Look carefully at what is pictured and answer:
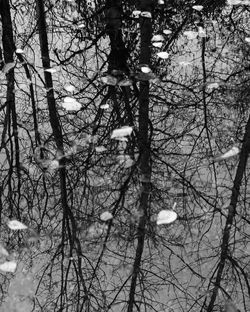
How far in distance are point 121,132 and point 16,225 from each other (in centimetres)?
79

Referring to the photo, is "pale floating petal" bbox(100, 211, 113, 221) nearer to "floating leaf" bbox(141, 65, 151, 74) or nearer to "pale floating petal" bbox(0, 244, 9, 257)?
"pale floating petal" bbox(0, 244, 9, 257)

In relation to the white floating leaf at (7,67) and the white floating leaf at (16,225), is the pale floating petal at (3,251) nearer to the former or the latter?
the white floating leaf at (16,225)

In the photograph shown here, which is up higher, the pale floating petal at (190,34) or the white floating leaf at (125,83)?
the pale floating petal at (190,34)

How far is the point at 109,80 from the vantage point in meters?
2.96

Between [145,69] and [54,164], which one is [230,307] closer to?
[54,164]

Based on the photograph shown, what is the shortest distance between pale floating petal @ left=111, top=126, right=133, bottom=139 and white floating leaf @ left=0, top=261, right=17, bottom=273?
2.87 feet

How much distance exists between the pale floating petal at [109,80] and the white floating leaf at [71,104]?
0.84ft

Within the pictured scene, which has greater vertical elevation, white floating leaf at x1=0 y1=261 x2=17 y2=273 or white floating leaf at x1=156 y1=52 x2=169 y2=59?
white floating leaf at x1=156 y1=52 x2=169 y2=59

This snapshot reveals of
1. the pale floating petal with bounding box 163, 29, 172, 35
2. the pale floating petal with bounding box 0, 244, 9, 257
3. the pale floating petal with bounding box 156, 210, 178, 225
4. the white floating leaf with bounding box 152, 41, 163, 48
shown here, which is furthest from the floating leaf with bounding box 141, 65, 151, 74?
the pale floating petal with bounding box 0, 244, 9, 257

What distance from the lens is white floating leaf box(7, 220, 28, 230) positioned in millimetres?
2271

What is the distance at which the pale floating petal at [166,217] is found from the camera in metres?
2.22

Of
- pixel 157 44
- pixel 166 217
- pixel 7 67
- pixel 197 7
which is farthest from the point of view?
pixel 197 7

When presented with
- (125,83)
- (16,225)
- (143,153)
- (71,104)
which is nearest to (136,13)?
(125,83)

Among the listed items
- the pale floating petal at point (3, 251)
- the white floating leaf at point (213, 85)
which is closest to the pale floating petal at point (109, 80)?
the white floating leaf at point (213, 85)
